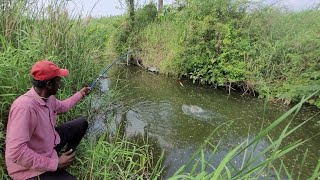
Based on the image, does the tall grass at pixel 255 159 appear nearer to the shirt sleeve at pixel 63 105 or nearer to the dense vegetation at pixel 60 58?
the dense vegetation at pixel 60 58

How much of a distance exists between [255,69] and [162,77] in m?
3.32

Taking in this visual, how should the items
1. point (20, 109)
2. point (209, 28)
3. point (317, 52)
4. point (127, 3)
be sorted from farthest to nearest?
point (127, 3), point (209, 28), point (317, 52), point (20, 109)

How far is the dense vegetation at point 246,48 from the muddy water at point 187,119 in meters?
0.51

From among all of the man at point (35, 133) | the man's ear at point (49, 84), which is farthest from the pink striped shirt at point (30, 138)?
the man's ear at point (49, 84)

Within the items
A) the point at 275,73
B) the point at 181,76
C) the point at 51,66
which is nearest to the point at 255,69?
the point at 275,73

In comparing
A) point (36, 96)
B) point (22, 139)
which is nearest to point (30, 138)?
point (22, 139)

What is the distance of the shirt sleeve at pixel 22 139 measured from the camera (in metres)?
2.09

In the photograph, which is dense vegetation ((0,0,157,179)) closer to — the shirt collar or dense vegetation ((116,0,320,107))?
the shirt collar

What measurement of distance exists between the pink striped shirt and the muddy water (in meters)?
1.97

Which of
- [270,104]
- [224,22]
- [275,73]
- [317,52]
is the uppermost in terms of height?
→ [224,22]

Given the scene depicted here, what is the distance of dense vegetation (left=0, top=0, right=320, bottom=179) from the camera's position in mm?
3221

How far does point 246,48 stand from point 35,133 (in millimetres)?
7681

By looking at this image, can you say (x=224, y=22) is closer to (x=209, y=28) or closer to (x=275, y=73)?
(x=209, y=28)

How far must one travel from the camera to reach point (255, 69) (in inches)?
341
